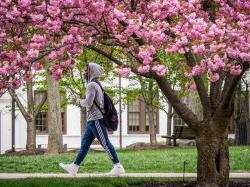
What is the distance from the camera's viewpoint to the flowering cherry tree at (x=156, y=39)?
27.6 feet

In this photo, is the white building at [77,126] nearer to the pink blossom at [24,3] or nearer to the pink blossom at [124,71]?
the pink blossom at [124,71]

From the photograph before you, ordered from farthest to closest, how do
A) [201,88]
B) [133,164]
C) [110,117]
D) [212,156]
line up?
[133,164]
[110,117]
[201,88]
[212,156]

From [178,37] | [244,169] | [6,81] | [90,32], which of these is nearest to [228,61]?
[178,37]

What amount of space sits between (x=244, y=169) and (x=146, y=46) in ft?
20.3

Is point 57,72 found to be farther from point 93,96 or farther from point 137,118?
point 137,118

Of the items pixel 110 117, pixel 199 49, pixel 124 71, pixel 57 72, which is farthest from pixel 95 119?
pixel 199 49

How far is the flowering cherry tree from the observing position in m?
8.40

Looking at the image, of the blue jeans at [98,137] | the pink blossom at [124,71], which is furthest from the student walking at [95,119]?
the pink blossom at [124,71]

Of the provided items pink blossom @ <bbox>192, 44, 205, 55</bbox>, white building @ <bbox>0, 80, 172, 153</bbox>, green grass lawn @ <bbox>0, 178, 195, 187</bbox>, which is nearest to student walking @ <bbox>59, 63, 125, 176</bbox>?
green grass lawn @ <bbox>0, 178, 195, 187</bbox>

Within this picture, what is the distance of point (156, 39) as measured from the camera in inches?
348

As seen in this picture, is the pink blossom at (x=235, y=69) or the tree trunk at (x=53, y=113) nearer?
the pink blossom at (x=235, y=69)

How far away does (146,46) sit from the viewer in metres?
8.85

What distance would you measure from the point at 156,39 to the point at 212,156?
95.7 inches

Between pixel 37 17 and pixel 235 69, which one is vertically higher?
pixel 37 17
